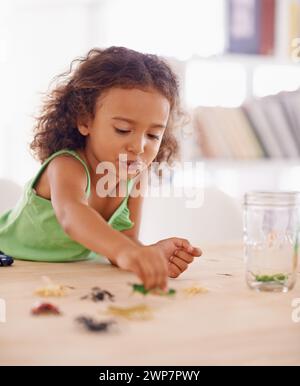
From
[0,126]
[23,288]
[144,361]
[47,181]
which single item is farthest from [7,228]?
[0,126]

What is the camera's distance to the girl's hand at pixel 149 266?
733 mm

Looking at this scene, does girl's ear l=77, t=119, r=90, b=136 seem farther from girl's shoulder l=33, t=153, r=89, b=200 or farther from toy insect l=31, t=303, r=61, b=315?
toy insect l=31, t=303, r=61, b=315

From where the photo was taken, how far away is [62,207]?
1037 mm

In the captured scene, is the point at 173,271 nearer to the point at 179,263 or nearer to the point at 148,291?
the point at 179,263

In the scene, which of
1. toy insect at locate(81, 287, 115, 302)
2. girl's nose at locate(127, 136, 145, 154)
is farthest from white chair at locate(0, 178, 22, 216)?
toy insect at locate(81, 287, 115, 302)

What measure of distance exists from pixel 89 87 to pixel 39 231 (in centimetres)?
32

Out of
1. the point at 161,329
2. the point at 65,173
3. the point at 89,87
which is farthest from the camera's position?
the point at 89,87

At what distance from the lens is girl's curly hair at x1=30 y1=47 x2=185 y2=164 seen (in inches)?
51.2

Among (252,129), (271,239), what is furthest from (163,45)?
(271,239)

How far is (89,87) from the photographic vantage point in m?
1.34

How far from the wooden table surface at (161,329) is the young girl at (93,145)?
17cm

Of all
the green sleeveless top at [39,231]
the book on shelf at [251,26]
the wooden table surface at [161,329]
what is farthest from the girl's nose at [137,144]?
the book on shelf at [251,26]

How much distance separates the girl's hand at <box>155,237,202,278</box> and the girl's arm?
3.6 inches

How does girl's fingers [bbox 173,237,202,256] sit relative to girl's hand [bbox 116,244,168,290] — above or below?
below
